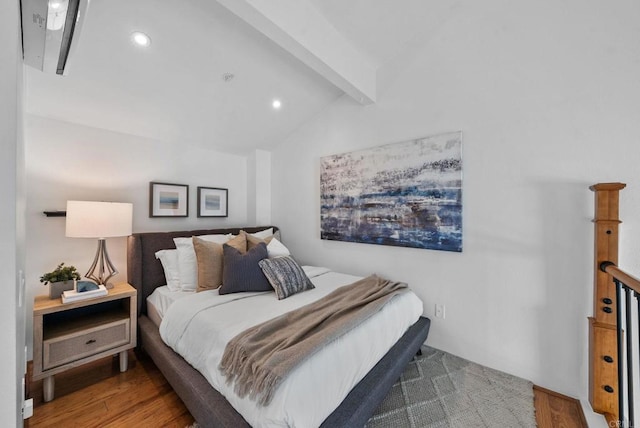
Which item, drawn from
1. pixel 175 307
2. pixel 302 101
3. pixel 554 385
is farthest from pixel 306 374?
pixel 302 101

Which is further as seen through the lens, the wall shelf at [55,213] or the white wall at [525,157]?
the wall shelf at [55,213]

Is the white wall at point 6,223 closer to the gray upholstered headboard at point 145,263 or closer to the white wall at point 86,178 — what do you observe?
the gray upholstered headboard at point 145,263

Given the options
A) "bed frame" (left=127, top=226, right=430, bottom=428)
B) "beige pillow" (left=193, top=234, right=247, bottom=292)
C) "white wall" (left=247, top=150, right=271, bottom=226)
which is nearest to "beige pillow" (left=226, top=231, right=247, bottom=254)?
"beige pillow" (left=193, top=234, right=247, bottom=292)

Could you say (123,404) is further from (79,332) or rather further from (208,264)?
(208,264)

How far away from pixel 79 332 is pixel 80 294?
271 mm

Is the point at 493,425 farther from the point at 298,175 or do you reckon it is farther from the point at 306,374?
the point at 298,175

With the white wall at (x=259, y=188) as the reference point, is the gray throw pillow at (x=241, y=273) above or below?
below

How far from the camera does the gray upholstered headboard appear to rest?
232cm

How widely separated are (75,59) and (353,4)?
6.97 feet

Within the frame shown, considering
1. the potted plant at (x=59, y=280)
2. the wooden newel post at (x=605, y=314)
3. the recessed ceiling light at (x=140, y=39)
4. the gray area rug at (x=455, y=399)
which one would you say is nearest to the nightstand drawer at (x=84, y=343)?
the potted plant at (x=59, y=280)

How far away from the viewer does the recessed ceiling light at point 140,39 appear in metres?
1.81

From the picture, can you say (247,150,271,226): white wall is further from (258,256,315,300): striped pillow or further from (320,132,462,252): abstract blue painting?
(258,256,315,300): striped pillow

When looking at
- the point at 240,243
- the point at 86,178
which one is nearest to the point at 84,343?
the point at 240,243

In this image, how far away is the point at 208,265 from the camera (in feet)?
7.40
